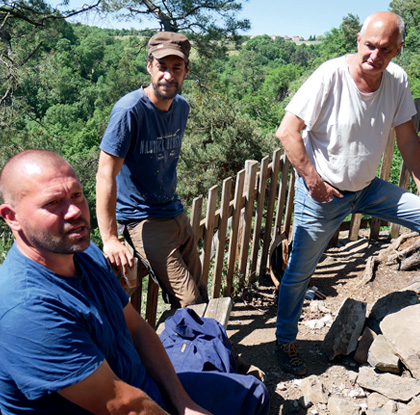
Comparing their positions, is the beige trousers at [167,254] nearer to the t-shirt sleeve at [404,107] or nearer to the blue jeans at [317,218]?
the blue jeans at [317,218]

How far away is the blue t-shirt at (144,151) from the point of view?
8.34 ft

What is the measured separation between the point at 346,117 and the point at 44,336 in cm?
201

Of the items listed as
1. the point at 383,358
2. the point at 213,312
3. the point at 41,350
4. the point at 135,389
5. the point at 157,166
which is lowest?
the point at 383,358

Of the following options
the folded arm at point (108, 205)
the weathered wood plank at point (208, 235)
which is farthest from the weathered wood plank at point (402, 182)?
the folded arm at point (108, 205)

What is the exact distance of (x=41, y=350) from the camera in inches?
54.5

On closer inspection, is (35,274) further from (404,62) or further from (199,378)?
(404,62)

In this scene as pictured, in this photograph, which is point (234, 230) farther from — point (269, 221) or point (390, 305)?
point (390, 305)

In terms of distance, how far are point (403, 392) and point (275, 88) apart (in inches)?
1960

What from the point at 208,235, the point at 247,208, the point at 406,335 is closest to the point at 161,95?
the point at 208,235

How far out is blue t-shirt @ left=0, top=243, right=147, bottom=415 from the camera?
4.50 ft

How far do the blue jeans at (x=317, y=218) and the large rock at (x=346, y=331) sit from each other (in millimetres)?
294

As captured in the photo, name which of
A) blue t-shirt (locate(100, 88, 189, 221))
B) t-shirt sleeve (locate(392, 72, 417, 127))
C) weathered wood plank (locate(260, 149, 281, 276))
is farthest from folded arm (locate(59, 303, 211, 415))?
weathered wood plank (locate(260, 149, 281, 276))

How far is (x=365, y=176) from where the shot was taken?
9.26 feet

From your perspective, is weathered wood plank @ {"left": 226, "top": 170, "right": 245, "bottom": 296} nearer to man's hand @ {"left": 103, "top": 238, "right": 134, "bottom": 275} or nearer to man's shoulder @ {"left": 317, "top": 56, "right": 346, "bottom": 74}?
man's shoulder @ {"left": 317, "top": 56, "right": 346, "bottom": 74}
